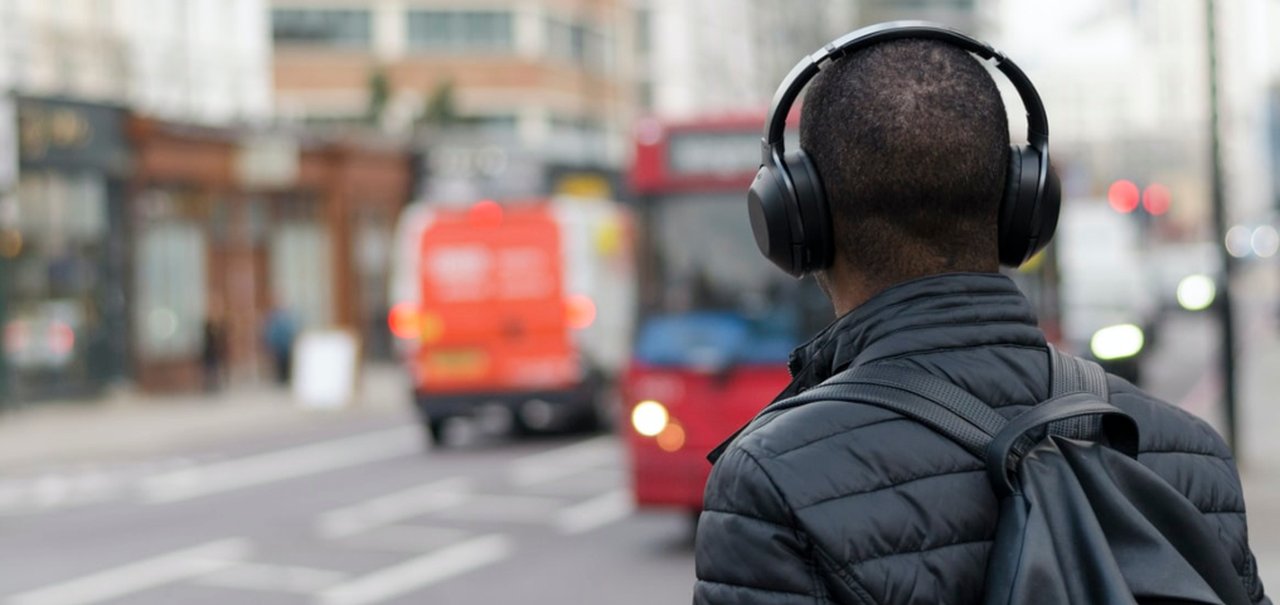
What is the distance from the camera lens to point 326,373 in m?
28.8

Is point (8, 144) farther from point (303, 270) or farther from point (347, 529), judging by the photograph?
point (303, 270)

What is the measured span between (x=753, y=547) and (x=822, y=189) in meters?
0.46

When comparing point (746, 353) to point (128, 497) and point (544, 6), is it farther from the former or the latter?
point (544, 6)

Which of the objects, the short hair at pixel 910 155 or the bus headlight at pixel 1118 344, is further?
the bus headlight at pixel 1118 344

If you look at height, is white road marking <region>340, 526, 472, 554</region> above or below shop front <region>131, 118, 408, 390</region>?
below

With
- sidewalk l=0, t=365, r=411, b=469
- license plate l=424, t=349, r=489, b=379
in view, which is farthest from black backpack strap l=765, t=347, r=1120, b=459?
sidewalk l=0, t=365, r=411, b=469

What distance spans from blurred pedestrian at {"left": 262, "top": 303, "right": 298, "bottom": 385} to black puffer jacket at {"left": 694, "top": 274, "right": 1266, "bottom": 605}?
32.5 meters

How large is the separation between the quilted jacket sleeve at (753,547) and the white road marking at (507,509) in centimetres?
1251

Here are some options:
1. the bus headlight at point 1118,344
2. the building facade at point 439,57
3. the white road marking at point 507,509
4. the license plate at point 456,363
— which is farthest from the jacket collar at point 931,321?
the building facade at point 439,57

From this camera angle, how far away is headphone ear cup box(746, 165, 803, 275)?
2.21 meters

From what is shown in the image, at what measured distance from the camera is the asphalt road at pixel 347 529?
1120cm

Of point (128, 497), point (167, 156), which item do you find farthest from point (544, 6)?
point (128, 497)

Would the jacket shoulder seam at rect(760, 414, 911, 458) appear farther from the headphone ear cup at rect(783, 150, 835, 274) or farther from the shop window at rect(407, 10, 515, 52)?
the shop window at rect(407, 10, 515, 52)

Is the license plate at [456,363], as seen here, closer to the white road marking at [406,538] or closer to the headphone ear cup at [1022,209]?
the white road marking at [406,538]
